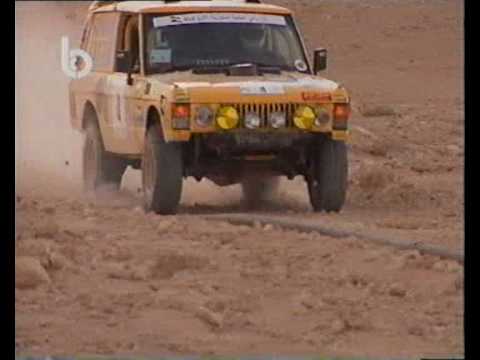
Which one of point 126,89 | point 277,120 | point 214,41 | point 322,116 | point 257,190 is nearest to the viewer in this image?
point 277,120

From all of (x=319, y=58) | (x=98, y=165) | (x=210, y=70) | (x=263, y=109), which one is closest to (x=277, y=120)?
(x=263, y=109)

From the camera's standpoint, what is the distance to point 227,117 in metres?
14.4

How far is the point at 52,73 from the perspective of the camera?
49.9 feet

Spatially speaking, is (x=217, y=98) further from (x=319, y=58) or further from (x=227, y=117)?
(x=319, y=58)

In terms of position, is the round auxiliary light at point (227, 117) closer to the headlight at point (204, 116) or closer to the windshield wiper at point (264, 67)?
the headlight at point (204, 116)

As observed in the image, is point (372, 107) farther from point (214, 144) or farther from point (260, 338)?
point (260, 338)

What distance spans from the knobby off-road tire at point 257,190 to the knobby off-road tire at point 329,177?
13.4 inches

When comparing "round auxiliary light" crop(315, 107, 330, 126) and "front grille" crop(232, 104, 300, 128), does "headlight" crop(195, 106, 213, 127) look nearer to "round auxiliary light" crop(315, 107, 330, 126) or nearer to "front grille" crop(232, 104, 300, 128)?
"front grille" crop(232, 104, 300, 128)

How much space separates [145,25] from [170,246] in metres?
2.41

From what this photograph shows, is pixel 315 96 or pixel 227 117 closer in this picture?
pixel 227 117

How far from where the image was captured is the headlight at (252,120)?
14.4 meters

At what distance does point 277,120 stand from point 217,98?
0.48 meters

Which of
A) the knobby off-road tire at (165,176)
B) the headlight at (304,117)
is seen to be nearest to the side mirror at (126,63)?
the knobby off-road tire at (165,176)

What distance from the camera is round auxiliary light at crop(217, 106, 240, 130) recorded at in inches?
566
